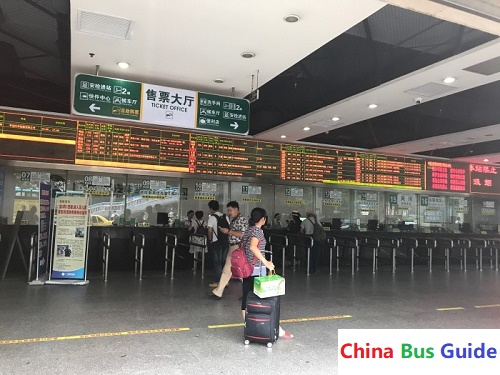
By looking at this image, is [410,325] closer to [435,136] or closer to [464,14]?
[464,14]

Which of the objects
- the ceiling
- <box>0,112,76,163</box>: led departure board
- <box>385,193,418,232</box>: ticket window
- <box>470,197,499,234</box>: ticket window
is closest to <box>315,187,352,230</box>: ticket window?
<box>385,193,418,232</box>: ticket window

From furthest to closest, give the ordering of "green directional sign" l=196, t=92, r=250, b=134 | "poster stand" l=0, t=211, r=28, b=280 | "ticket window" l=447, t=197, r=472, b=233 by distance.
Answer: "ticket window" l=447, t=197, r=472, b=233 < "poster stand" l=0, t=211, r=28, b=280 < "green directional sign" l=196, t=92, r=250, b=134

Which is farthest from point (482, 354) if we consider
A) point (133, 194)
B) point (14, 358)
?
point (133, 194)

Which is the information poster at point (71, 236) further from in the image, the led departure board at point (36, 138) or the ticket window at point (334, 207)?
the ticket window at point (334, 207)

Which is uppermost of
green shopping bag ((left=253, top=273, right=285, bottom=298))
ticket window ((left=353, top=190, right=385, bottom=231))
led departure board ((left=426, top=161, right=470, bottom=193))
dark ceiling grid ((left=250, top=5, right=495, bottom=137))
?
dark ceiling grid ((left=250, top=5, right=495, bottom=137))

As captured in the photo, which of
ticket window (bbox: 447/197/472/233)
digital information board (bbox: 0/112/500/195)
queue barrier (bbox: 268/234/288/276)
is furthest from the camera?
ticket window (bbox: 447/197/472/233)

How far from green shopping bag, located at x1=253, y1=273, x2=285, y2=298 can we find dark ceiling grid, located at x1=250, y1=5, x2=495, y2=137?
342cm

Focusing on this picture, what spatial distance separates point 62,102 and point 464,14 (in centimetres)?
721

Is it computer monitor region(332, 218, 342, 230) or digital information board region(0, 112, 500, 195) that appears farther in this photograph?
computer monitor region(332, 218, 342, 230)

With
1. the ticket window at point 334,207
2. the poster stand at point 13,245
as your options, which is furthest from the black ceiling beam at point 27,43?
the ticket window at point 334,207

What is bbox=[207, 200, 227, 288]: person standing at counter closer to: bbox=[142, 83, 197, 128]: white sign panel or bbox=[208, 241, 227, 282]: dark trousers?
bbox=[208, 241, 227, 282]: dark trousers

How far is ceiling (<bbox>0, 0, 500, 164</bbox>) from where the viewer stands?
381cm

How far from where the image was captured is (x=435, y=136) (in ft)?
29.2

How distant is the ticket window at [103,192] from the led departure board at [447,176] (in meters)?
8.27
